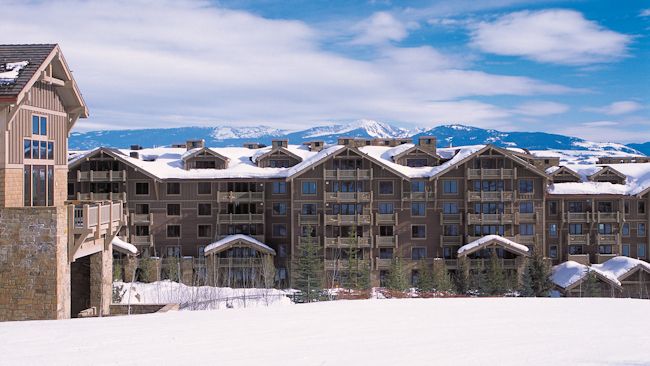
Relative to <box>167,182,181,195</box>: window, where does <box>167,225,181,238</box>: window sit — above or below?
below

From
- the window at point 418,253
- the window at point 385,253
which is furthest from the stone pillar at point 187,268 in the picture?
the window at point 418,253

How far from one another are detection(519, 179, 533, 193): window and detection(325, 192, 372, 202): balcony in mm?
11195

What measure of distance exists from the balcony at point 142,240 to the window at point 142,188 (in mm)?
3248

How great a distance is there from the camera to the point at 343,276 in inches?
1784

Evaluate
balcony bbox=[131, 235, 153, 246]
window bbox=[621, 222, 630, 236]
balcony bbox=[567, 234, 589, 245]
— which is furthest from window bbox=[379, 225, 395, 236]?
window bbox=[621, 222, 630, 236]

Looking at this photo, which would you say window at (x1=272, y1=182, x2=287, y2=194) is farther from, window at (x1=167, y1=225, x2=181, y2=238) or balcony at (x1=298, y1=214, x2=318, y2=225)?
window at (x1=167, y1=225, x2=181, y2=238)

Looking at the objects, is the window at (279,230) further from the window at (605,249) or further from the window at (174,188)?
the window at (605,249)

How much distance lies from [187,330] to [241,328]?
104 cm

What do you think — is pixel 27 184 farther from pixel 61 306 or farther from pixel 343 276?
pixel 343 276

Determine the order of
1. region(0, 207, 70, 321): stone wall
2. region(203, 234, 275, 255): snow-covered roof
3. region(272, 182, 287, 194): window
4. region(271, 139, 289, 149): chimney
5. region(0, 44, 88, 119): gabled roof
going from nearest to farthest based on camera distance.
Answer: region(0, 207, 70, 321): stone wall
region(0, 44, 88, 119): gabled roof
region(203, 234, 275, 255): snow-covered roof
region(272, 182, 287, 194): window
region(271, 139, 289, 149): chimney

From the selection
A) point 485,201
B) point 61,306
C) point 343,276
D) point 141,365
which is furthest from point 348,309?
point 485,201

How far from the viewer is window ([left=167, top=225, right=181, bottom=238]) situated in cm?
4884

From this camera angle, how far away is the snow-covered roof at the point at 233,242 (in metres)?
46.2

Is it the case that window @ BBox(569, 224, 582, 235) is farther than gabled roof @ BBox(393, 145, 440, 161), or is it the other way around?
window @ BBox(569, 224, 582, 235)
